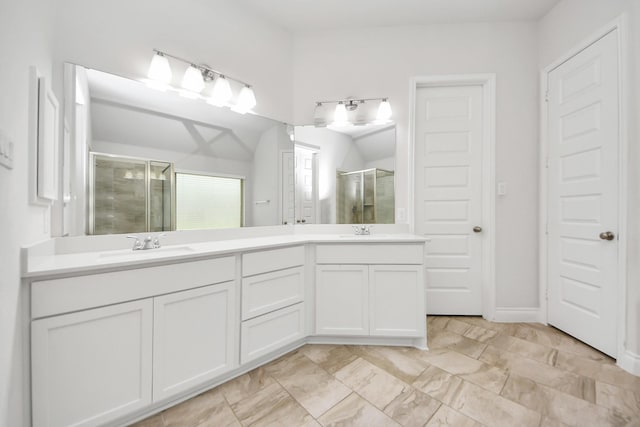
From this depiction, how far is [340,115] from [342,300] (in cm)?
160

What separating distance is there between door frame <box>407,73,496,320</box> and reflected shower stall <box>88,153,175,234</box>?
194 cm

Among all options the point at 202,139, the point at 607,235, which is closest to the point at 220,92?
the point at 202,139

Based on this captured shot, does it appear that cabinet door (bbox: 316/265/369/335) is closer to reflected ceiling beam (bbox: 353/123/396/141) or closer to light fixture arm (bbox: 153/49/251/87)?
reflected ceiling beam (bbox: 353/123/396/141)

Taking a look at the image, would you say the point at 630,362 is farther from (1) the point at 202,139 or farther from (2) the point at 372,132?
(1) the point at 202,139

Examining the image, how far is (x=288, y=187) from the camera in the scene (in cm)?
241

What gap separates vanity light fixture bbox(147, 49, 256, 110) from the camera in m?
1.72

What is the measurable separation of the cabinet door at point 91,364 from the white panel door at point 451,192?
88.7 inches

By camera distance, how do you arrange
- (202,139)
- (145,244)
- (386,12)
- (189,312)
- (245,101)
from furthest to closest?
(386,12)
(245,101)
(202,139)
(145,244)
(189,312)

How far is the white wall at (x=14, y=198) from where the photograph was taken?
2.75ft

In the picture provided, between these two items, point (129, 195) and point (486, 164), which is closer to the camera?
point (129, 195)

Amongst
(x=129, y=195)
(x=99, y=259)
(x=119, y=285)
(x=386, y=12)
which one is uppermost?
(x=386, y=12)

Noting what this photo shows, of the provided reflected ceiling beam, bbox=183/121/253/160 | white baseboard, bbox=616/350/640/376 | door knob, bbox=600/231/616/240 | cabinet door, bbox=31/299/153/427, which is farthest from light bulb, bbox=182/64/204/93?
white baseboard, bbox=616/350/640/376

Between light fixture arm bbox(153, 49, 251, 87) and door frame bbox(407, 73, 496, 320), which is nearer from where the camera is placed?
light fixture arm bbox(153, 49, 251, 87)

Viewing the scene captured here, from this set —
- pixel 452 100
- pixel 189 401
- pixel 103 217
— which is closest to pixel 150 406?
pixel 189 401
